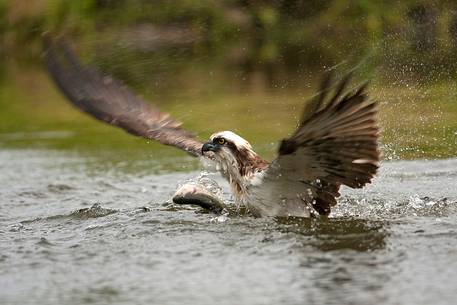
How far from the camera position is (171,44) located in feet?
58.7

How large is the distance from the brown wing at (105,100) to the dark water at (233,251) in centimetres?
63

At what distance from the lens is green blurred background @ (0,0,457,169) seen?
11164 mm

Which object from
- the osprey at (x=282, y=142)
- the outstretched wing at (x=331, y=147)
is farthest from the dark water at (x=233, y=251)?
the outstretched wing at (x=331, y=147)

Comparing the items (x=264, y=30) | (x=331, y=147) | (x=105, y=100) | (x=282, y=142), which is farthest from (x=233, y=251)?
(x=264, y=30)

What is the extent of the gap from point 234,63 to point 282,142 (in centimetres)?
965

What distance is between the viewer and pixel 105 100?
28.9ft

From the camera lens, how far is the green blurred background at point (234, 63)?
11.2 m

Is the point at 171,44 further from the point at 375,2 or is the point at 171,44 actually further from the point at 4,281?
the point at 4,281

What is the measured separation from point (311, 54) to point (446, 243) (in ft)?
29.1

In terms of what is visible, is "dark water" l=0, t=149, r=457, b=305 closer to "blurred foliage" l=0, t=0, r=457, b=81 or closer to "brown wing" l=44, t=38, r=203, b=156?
"brown wing" l=44, t=38, r=203, b=156

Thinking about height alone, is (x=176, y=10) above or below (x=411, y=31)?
above

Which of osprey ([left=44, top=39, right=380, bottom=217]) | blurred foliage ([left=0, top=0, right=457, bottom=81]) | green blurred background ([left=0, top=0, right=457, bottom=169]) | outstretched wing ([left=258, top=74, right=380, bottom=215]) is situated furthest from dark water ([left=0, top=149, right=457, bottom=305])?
blurred foliage ([left=0, top=0, right=457, bottom=81])

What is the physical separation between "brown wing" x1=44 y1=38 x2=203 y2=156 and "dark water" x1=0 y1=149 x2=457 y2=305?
2.05 ft

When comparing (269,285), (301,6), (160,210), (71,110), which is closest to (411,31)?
(301,6)
